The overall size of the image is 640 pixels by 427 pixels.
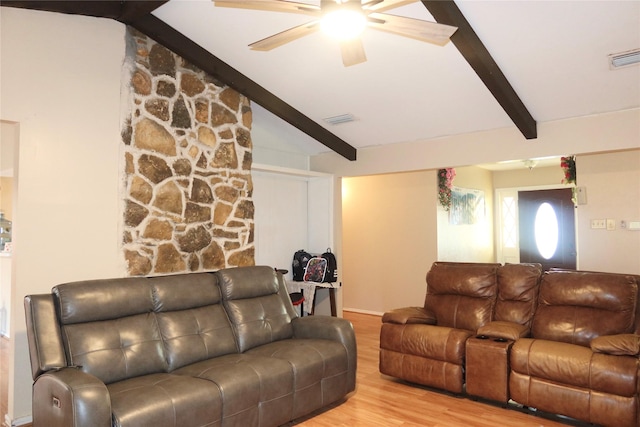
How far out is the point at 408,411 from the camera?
10.9 ft

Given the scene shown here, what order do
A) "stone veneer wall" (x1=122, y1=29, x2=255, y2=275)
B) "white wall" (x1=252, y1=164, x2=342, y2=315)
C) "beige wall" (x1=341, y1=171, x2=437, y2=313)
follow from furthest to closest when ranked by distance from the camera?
"beige wall" (x1=341, y1=171, x2=437, y2=313) → "white wall" (x1=252, y1=164, x2=342, y2=315) → "stone veneer wall" (x1=122, y1=29, x2=255, y2=275)

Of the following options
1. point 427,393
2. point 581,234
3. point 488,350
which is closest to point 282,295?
point 427,393

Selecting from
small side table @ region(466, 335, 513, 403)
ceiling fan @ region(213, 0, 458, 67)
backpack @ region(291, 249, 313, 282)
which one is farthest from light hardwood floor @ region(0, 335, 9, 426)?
small side table @ region(466, 335, 513, 403)

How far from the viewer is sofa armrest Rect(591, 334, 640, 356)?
2855 mm

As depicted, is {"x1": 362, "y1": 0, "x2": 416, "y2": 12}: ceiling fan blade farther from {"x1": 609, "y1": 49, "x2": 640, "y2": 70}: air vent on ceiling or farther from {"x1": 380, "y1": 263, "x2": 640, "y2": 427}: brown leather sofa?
{"x1": 380, "y1": 263, "x2": 640, "y2": 427}: brown leather sofa

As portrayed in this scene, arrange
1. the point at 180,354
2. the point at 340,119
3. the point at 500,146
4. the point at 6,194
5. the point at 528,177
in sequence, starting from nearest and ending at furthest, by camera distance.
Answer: the point at 180,354 → the point at 500,146 → the point at 340,119 → the point at 6,194 → the point at 528,177

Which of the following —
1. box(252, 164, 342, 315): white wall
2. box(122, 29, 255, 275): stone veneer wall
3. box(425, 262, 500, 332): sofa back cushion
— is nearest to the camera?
box(425, 262, 500, 332): sofa back cushion

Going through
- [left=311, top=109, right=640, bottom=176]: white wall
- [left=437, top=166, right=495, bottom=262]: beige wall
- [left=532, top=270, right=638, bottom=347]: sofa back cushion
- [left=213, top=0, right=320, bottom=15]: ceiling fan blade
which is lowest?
[left=532, top=270, right=638, bottom=347]: sofa back cushion

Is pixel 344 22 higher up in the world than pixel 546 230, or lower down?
higher up

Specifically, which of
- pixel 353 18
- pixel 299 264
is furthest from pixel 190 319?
pixel 299 264

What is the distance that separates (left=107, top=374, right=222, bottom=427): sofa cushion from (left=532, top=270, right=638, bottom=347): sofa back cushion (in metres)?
2.59

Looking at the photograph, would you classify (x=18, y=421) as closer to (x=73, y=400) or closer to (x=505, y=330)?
(x=73, y=400)

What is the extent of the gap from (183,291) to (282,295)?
3.30 ft

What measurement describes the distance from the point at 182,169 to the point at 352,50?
2.44 meters
